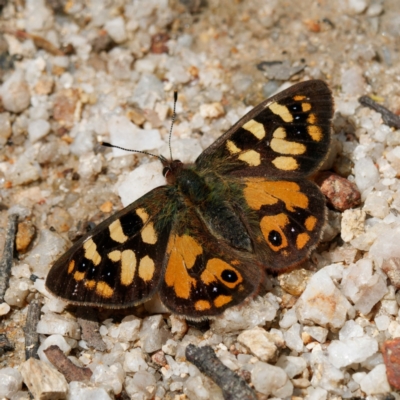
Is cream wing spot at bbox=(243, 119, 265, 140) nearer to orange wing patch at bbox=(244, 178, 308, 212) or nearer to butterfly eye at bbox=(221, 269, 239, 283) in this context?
orange wing patch at bbox=(244, 178, 308, 212)

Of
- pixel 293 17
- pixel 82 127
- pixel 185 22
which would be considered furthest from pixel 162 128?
pixel 293 17

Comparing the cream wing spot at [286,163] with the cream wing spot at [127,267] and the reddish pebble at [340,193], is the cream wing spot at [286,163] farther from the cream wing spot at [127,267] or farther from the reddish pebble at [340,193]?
the cream wing spot at [127,267]

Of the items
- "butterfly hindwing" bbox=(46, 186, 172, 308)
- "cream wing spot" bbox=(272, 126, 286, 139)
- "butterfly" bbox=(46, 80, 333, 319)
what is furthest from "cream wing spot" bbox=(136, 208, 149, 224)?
"cream wing spot" bbox=(272, 126, 286, 139)

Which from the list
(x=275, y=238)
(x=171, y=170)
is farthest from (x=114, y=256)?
(x=275, y=238)

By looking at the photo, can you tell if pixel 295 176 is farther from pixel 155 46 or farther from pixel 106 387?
pixel 155 46

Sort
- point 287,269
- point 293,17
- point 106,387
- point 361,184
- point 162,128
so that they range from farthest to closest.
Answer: point 293,17 < point 162,128 < point 361,184 < point 287,269 < point 106,387

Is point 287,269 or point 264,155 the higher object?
point 264,155

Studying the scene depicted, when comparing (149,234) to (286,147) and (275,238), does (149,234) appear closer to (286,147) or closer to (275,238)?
(275,238)

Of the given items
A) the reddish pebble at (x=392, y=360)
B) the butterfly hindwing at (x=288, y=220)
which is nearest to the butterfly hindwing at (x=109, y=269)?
the butterfly hindwing at (x=288, y=220)
